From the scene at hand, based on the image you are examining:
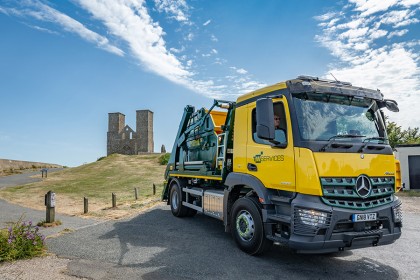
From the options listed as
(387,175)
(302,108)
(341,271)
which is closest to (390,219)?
(387,175)

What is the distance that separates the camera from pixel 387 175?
5.21 m

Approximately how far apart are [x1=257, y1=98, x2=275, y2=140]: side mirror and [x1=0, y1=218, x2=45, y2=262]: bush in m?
4.53

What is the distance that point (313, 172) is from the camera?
4582 mm

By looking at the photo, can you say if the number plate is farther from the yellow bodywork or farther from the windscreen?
the windscreen

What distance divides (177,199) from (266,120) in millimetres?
5303

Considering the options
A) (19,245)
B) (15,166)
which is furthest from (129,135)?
(19,245)

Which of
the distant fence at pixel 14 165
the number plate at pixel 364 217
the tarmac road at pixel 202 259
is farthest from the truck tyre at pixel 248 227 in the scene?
the distant fence at pixel 14 165

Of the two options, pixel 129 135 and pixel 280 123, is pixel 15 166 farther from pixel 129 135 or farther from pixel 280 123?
pixel 280 123

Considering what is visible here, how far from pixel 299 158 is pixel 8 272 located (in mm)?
4825

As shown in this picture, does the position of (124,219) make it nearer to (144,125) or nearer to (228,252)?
(228,252)

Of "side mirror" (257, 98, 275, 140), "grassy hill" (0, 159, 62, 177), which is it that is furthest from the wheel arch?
"grassy hill" (0, 159, 62, 177)

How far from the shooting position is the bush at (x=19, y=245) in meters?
5.39

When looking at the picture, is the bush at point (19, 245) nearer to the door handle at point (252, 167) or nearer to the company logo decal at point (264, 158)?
the door handle at point (252, 167)

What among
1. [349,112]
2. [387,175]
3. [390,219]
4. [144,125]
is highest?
[144,125]
